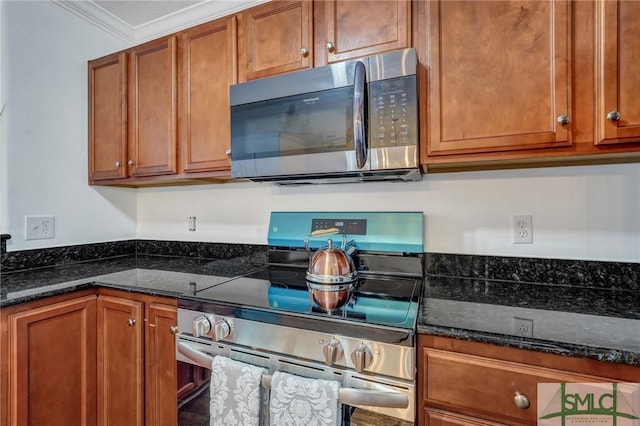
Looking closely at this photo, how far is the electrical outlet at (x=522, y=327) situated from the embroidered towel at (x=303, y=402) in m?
0.51

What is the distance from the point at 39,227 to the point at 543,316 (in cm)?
231

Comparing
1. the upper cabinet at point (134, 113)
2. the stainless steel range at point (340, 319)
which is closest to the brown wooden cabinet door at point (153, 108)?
the upper cabinet at point (134, 113)

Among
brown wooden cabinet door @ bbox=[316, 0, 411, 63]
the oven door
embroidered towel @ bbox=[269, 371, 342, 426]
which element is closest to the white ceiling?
brown wooden cabinet door @ bbox=[316, 0, 411, 63]

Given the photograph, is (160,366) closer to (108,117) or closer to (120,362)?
(120,362)

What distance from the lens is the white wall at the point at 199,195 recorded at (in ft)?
4.20

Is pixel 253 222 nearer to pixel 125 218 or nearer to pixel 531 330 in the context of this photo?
pixel 125 218

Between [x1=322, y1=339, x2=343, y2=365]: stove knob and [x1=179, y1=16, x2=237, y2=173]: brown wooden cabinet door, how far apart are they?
1.00 meters

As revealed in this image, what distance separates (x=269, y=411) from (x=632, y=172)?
1.55 metres

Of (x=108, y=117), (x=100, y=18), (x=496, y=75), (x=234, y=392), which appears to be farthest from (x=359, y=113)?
(x=100, y=18)

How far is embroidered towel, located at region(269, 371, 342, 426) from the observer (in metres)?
0.92

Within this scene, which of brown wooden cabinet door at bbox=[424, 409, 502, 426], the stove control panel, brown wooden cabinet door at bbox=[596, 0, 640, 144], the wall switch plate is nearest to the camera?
brown wooden cabinet door at bbox=[424, 409, 502, 426]

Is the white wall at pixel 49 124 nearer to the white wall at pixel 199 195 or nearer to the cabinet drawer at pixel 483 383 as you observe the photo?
the white wall at pixel 199 195

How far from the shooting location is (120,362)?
4.60 feet

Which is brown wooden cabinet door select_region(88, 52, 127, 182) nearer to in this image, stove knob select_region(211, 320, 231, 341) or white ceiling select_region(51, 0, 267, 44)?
white ceiling select_region(51, 0, 267, 44)
